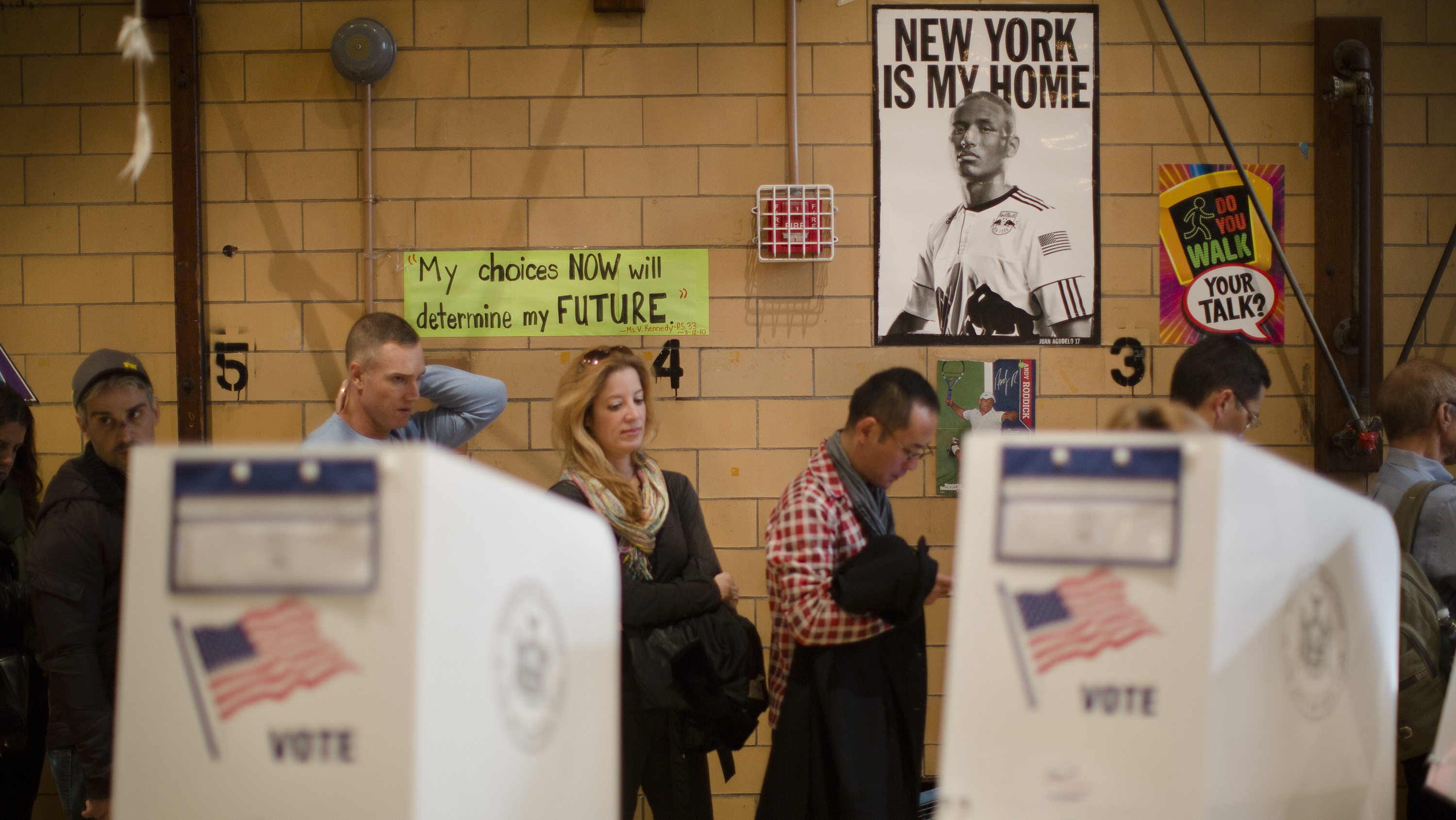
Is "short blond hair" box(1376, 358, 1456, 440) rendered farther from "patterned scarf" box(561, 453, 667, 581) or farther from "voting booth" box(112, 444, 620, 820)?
"voting booth" box(112, 444, 620, 820)

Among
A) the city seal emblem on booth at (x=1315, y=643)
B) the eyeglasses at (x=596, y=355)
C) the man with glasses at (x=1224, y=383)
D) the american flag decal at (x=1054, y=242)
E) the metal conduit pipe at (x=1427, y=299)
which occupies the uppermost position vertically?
the american flag decal at (x=1054, y=242)

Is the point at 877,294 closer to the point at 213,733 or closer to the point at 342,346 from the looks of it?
the point at 342,346

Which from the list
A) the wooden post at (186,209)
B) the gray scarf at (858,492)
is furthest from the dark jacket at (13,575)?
the gray scarf at (858,492)

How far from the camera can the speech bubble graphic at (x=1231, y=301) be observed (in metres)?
2.88

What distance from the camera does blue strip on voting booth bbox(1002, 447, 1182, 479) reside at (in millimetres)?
849

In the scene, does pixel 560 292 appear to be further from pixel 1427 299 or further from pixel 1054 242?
pixel 1427 299

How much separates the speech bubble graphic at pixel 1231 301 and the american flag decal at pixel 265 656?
2.80 m

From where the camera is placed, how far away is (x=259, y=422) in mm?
2861

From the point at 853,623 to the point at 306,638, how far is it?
1.18 metres

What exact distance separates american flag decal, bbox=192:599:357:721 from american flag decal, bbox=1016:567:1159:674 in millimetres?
624

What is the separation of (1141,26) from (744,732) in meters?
2.44

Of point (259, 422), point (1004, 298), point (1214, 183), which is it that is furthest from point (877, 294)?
point (259, 422)

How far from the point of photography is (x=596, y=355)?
2109mm

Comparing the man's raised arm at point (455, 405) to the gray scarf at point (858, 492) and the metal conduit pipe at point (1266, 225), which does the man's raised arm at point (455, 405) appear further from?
the metal conduit pipe at point (1266, 225)
